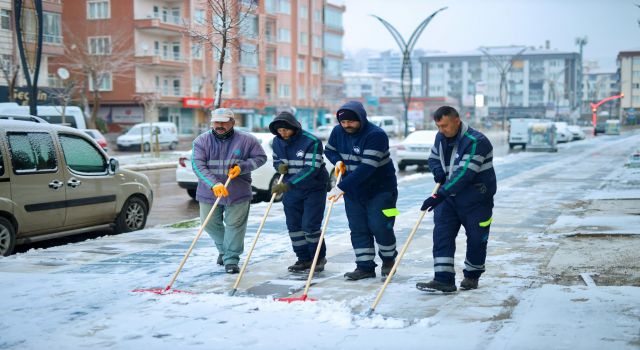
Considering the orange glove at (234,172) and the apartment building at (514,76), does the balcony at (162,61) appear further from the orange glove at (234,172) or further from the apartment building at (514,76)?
the apartment building at (514,76)

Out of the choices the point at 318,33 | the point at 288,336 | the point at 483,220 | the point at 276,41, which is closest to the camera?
the point at 288,336

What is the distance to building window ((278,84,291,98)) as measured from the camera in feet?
235

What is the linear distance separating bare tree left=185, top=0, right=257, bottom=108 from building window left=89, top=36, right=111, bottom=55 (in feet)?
122

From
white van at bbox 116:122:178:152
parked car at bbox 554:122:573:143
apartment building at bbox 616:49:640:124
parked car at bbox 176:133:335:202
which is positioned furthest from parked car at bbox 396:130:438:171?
apartment building at bbox 616:49:640:124

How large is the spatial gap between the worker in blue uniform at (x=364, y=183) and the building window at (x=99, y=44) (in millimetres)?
46651

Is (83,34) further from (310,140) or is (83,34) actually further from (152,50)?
(310,140)

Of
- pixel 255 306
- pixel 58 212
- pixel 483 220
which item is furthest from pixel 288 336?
pixel 58 212

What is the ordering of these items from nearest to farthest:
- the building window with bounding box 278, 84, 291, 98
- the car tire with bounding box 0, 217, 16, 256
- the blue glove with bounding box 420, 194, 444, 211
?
the blue glove with bounding box 420, 194, 444, 211 → the car tire with bounding box 0, 217, 16, 256 → the building window with bounding box 278, 84, 291, 98

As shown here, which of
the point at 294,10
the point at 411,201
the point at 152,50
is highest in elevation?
the point at 294,10

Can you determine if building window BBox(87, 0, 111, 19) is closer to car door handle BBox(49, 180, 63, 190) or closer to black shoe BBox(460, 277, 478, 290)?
car door handle BBox(49, 180, 63, 190)

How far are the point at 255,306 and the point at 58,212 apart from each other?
462 cm

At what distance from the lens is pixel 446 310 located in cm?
603

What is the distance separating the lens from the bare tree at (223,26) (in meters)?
14.4

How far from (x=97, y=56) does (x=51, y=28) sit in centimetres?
589
